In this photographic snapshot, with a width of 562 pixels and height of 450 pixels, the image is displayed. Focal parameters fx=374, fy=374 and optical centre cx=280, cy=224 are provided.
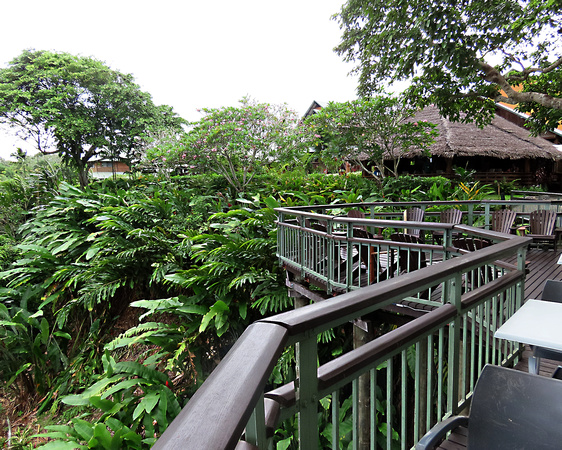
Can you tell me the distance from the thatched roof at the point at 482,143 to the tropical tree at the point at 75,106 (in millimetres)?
14719

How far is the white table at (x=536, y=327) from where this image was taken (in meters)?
1.73

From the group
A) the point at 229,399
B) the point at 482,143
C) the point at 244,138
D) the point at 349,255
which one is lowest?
the point at 349,255

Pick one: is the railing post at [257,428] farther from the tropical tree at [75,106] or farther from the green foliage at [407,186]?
the tropical tree at [75,106]

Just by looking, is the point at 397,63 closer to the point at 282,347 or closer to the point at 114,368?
the point at 114,368

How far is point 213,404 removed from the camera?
608 mm

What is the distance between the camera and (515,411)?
1255mm

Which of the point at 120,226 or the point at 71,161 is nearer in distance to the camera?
the point at 120,226

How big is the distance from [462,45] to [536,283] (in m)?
5.30

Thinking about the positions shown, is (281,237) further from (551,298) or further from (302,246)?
(551,298)

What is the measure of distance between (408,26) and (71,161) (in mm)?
18913

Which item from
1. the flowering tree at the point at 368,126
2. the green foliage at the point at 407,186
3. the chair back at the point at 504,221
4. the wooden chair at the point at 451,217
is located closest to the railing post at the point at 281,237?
the wooden chair at the point at 451,217

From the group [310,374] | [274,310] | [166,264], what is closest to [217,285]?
[274,310]

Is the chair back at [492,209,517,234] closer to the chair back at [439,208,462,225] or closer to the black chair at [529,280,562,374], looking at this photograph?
the chair back at [439,208,462,225]

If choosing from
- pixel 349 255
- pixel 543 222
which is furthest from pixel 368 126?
pixel 349 255
